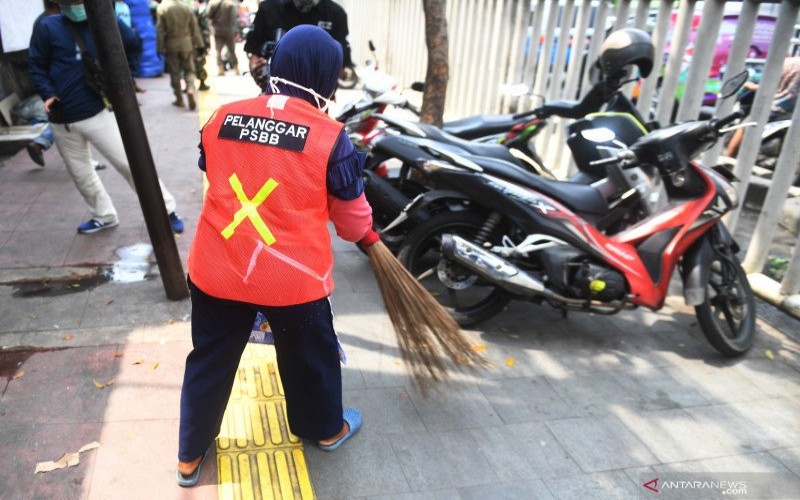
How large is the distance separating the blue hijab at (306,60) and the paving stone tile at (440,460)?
5.08 ft

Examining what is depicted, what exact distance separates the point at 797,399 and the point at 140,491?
331 cm

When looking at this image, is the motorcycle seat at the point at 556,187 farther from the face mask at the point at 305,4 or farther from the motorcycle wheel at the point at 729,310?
the face mask at the point at 305,4

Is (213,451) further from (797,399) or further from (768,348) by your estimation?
(768,348)

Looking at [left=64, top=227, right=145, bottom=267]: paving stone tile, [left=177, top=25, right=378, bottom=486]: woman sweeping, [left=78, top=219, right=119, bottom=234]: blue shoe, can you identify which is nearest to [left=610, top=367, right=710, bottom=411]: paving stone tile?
[left=177, top=25, right=378, bottom=486]: woman sweeping

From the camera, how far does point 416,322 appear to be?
2531 mm

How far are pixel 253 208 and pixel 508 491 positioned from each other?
1.54 m

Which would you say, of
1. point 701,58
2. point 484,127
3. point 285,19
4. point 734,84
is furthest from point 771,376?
point 285,19

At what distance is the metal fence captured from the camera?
13.8 feet

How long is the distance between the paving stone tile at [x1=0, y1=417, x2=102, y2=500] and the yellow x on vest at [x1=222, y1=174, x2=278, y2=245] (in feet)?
4.00

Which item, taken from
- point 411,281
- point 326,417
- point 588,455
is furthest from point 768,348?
point 326,417

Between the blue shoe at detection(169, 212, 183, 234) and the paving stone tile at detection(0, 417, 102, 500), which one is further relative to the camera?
the blue shoe at detection(169, 212, 183, 234)

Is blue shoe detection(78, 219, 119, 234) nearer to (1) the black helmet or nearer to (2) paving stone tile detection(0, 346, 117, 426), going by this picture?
(2) paving stone tile detection(0, 346, 117, 426)

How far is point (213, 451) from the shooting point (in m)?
2.57

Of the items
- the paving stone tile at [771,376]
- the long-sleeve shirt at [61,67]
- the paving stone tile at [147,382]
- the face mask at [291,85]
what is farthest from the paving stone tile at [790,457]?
the long-sleeve shirt at [61,67]
